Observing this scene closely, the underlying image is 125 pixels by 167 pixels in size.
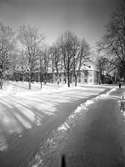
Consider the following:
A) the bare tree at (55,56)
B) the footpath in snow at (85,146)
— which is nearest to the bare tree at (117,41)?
the footpath in snow at (85,146)

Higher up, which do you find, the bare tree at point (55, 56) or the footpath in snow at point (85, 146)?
the bare tree at point (55, 56)

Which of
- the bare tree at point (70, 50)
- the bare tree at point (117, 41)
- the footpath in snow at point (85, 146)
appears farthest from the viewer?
the bare tree at point (70, 50)

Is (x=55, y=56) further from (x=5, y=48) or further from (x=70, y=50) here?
(x=5, y=48)

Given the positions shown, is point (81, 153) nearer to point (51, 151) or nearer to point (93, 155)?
point (93, 155)

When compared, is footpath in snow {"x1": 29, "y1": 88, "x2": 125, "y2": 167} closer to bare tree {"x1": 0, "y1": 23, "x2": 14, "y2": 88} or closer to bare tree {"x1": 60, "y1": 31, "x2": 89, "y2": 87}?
bare tree {"x1": 0, "y1": 23, "x2": 14, "y2": 88}

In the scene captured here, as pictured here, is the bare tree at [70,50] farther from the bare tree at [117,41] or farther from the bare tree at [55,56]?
the bare tree at [117,41]

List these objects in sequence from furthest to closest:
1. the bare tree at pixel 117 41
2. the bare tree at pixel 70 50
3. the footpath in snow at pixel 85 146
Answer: the bare tree at pixel 70 50
the bare tree at pixel 117 41
the footpath in snow at pixel 85 146

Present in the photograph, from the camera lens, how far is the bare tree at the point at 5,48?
15.5 meters

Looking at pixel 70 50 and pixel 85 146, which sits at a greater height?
pixel 70 50

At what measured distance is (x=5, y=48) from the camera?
1563 cm

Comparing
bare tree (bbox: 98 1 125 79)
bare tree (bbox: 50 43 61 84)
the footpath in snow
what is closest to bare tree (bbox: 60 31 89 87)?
bare tree (bbox: 50 43 61 84)

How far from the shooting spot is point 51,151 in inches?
109

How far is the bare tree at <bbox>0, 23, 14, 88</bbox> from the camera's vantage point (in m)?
15.5

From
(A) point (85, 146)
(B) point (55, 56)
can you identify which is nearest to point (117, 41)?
(A) point (85, 146)
